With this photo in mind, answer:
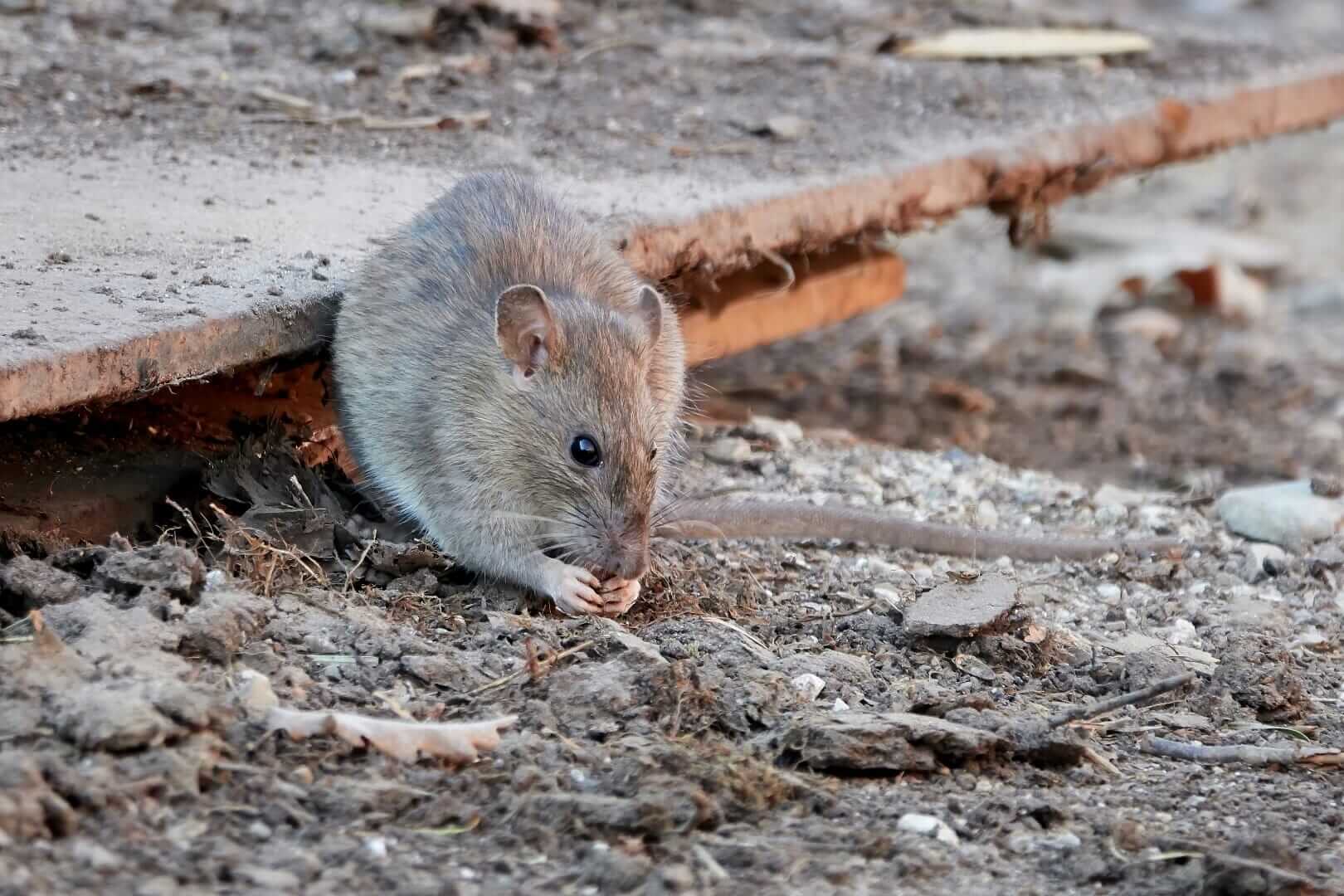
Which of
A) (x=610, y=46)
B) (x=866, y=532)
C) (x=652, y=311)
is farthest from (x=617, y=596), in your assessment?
(x=610, y=46)

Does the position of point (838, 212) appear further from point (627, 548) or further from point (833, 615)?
point (627, 548)

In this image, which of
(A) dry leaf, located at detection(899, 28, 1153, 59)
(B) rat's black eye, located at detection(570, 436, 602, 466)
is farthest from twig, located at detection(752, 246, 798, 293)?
(A) dry leaf, located at detection(899, 28, 1153, 59)

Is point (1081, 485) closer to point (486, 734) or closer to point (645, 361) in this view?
point (645, 361)

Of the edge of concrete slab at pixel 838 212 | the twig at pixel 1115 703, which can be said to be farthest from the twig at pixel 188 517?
the twig at pixel 1115 703

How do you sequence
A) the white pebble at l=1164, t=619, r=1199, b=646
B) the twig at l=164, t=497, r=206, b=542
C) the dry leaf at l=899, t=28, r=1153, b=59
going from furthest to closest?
the dry leaf at l=899, t=28, r=1153, b=59
the white pebble at l=1164, t=619, r=1199, b=646
the twig at l=164, t=497, r=206, b=542

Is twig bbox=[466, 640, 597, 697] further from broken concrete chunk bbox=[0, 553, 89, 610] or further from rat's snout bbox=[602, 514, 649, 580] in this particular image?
broken concrete chunk bbox=[0, 553, 89, 610]

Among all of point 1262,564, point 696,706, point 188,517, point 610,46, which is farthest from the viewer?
point 610,46

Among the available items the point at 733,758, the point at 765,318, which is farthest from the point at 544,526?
the point at 765,318

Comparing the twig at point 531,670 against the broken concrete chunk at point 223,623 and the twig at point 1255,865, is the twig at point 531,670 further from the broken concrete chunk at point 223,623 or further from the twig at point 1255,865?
the twig at point 1255,865
